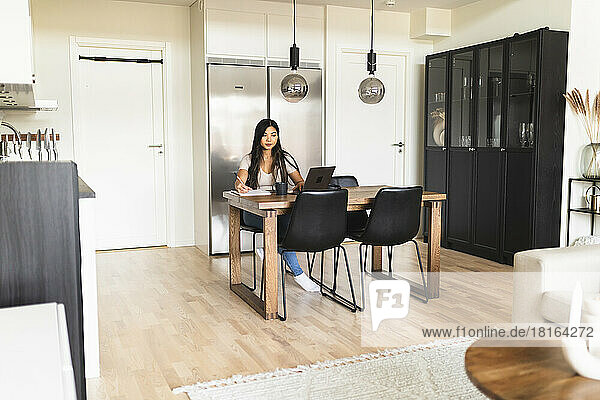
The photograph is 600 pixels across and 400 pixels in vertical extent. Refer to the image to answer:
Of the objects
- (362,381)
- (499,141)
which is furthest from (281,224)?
(499,141)

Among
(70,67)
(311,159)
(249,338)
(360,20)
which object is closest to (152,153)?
(70,67)

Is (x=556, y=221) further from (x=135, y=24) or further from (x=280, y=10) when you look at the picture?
(x=135, y=24)

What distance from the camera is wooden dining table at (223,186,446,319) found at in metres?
3.73

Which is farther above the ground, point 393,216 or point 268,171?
point 268,171

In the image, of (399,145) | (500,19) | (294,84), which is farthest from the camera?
(399,145)

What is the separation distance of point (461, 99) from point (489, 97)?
15.7 inches

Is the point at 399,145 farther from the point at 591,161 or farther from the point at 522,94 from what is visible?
the point at 591,161

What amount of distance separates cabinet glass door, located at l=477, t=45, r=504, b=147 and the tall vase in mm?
738

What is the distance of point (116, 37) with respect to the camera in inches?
231

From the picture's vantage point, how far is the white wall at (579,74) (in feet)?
15.9

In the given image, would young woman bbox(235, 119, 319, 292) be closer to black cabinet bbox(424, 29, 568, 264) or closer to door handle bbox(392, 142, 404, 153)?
black cabinet bbox(424, 29, 568, 264)

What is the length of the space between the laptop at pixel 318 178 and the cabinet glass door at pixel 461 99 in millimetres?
2187

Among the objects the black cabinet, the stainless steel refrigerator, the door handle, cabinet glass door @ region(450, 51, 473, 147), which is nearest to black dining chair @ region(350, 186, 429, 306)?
the black cabinet

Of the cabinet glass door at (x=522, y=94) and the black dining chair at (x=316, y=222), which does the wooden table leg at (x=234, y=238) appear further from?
the cabinet glass door at (x=522, y=94)
